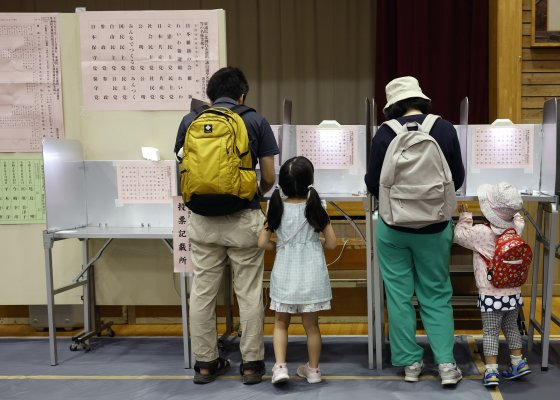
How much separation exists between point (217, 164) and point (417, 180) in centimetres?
84

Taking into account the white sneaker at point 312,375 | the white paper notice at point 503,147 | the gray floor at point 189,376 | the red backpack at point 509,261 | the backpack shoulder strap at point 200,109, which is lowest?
the gray floor at point 189,376

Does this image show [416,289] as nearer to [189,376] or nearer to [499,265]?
[499,265]

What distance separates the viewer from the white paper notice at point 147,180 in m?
3.23

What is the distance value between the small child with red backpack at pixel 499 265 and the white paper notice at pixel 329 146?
731 millimetres

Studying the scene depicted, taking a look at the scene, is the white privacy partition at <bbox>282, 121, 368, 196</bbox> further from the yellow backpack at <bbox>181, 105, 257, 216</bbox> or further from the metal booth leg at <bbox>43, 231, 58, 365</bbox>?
the metal booth leg at <bbox>43, 231, 58, 365</bbox>

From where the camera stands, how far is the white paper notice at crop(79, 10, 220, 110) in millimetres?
3250

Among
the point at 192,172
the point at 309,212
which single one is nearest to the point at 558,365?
the point at 309,212

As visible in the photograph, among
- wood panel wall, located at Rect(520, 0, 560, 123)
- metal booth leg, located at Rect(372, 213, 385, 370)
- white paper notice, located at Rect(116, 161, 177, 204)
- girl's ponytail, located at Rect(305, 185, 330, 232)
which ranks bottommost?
metal booth leg, located at Rect(372, 213, 385, 370)

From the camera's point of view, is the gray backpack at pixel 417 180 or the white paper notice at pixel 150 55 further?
the white paper notice at pixel 150 55

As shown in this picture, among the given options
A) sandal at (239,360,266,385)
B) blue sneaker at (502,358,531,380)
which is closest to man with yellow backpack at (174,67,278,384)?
sandal at (239,360,266,385)

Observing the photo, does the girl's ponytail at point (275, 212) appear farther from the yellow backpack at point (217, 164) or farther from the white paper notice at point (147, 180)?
the white paper notice at point (147, 180)

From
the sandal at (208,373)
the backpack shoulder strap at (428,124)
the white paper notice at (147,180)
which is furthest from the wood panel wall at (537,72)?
the sandal at (208,373)

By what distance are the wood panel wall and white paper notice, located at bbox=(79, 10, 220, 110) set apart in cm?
227

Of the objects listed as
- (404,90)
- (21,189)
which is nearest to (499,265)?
(404,90)
